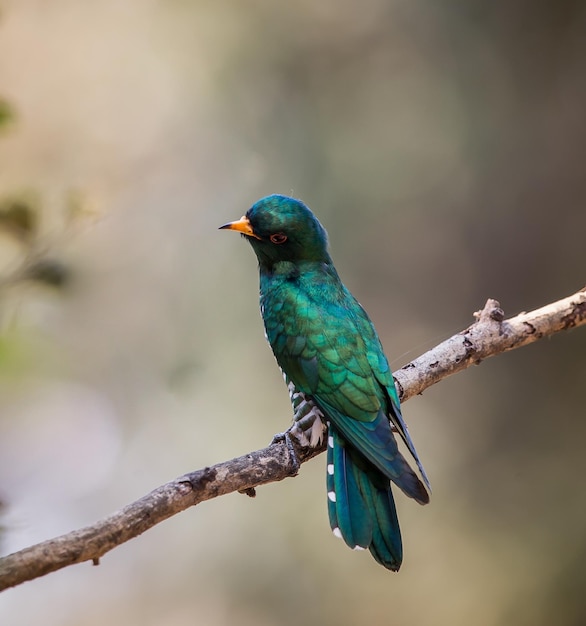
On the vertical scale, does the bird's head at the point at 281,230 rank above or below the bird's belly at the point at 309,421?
above

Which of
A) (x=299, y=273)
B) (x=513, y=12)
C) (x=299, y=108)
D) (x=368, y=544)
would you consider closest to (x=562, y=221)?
(x=513, y=12)

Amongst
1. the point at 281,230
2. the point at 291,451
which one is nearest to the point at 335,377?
the point at 291,451

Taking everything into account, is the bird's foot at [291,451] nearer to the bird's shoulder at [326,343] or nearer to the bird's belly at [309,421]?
the bird's belly at [309,421]

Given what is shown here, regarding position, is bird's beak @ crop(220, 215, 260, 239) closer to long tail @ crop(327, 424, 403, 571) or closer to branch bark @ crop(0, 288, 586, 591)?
branch bark @ crop(0, 288, 586, 591)

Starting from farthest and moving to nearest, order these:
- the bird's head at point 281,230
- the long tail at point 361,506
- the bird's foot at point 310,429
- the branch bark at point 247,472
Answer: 1. the bird's head at point 281,230
2. the bird's foot at point 310,429
3. the long tail at point 361,506
4. the branch bark at point 247,472

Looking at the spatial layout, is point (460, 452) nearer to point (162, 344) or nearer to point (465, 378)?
point (465, 378)

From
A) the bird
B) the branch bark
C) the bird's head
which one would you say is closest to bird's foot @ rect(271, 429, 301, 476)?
the branch bark

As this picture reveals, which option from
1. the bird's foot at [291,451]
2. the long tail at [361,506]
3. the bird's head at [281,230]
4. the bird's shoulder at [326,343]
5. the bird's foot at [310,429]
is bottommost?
the long tail at [361,506]

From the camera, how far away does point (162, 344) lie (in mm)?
6121

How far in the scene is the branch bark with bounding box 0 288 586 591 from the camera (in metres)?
1.80

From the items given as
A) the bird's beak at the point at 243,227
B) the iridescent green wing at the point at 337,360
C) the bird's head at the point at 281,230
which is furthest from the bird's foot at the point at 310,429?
the bird's beak at the point at 243,227

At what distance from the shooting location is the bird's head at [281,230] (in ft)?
12.4

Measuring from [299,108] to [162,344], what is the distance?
96.9 inches

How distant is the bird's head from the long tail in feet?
3.34
